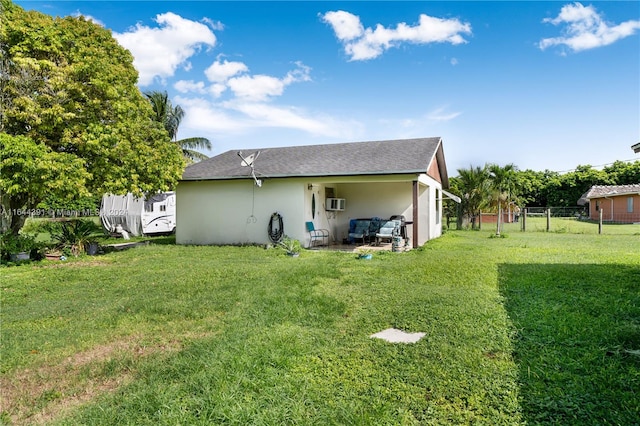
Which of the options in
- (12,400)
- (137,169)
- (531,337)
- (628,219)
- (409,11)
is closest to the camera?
(12,400)

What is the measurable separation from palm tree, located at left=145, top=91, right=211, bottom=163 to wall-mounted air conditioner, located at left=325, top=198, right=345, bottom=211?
47.9 ft

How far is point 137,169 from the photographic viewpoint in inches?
471

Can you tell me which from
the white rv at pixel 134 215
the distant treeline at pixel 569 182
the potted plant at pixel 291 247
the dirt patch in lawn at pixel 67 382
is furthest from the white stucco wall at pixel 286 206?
the distant treeline at pixel 569 182

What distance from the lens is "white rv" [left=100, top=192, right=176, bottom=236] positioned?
18359 millimetres

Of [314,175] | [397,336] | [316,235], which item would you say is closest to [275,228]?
[316,235]

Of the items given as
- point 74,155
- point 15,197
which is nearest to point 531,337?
point 74,155

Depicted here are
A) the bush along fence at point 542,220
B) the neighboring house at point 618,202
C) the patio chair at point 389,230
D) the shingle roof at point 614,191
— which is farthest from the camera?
the neighboring house at point 618,202

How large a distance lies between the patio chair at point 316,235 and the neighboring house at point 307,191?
0.23 meters

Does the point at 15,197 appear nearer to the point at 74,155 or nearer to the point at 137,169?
the point at 74,155

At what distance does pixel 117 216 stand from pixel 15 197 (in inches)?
315

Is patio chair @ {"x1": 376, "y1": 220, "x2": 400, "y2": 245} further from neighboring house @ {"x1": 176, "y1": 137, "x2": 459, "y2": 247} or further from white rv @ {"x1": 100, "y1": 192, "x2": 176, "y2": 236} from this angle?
white rv @ {"x1": 100, "y1": 192, "x2": 176, "y2": 236}

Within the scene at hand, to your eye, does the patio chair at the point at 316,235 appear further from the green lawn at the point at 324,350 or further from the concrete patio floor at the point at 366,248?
the green lawn at the point at 324,350

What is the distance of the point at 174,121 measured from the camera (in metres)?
28.6

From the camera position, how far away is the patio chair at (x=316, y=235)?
13367mm
